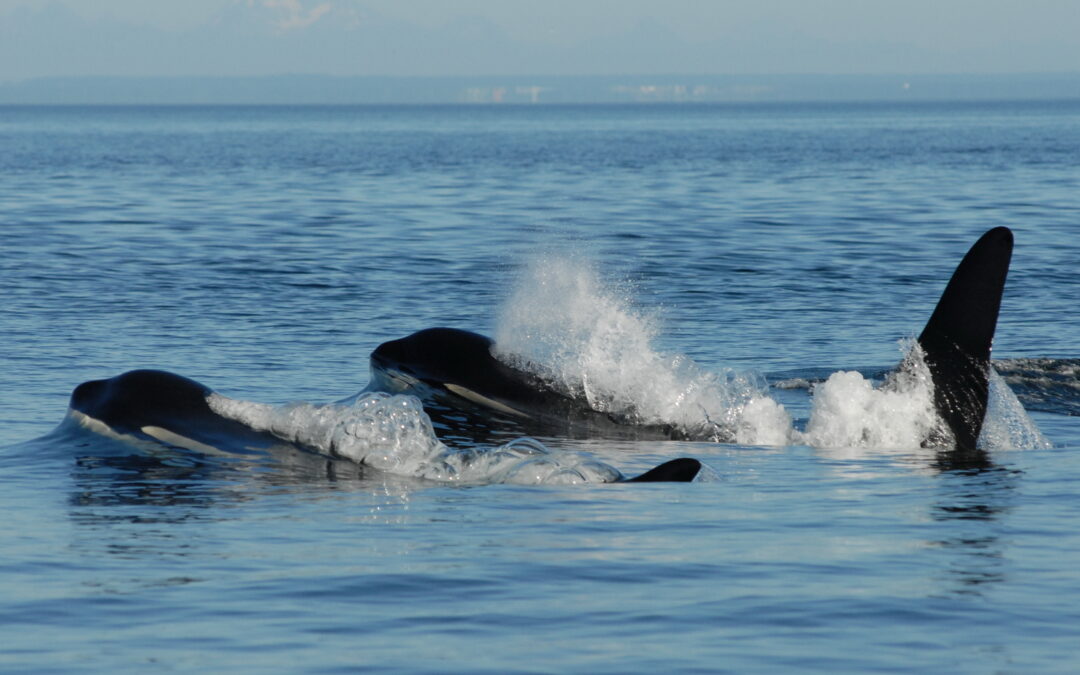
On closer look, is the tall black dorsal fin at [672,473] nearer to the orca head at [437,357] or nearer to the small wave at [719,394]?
the small wave at [719,394]

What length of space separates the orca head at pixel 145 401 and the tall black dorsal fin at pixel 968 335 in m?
6.05

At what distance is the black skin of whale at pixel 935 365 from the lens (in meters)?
12.7

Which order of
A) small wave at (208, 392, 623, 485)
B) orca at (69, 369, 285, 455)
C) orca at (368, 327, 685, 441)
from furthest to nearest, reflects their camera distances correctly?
orca at (368, 327, 685, 441), orca at (69, 369, 285, 455), small wave at (208, 392, 623, 485)

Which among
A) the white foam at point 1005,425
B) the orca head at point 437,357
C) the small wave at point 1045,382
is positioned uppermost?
the orca head at point 437,357

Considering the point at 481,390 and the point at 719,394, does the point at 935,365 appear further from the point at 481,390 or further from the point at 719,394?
the point at 481,390

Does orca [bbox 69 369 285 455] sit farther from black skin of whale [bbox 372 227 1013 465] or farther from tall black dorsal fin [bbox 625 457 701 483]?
tall black dorsal fin [bbox 625 457 701 483]

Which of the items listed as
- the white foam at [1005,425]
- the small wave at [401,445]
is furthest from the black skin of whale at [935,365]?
the small wave at [401,445]

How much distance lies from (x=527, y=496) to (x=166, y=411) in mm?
3052

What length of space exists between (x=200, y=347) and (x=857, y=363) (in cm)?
821

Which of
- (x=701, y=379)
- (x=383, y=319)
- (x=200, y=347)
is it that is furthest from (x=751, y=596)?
(x=383, y=319)

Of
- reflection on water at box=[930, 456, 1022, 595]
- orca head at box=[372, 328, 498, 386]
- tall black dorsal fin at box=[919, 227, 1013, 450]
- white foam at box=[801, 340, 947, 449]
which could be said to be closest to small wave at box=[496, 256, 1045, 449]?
white foam at box=[801, 340, 947, 449]

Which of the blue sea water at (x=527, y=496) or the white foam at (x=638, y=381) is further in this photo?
the white foam at (x=638, y=381)

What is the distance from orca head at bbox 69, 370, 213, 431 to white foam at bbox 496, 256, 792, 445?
11.6ft

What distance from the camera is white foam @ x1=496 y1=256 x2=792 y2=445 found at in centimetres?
1451
